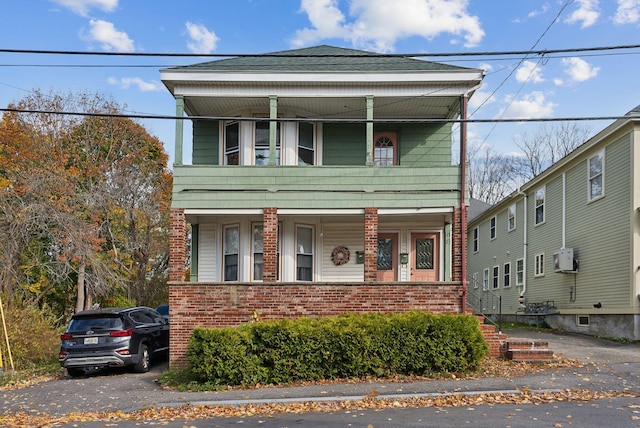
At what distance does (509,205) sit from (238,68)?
49.9 feet

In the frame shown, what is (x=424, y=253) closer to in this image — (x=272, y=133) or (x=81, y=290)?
(x=272, y=133)

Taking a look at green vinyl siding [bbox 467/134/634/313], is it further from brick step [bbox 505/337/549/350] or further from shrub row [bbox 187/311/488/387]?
shrub row [bbox 187/311/488/387]

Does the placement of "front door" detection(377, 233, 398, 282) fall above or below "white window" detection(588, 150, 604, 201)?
below

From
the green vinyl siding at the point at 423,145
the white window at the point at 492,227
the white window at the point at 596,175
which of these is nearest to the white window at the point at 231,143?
the green vinyl siding at the point at 423,145

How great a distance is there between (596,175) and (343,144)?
7802 millimetres

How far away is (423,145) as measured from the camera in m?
16.5

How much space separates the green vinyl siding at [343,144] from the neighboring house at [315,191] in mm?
27

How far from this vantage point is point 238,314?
43.7 ft

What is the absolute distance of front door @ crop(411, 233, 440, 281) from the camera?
55.0ft

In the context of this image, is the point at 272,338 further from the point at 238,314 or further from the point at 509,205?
the point at 509,205

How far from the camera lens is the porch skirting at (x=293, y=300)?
13.3m

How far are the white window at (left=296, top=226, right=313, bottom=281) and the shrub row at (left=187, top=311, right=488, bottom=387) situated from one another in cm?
417

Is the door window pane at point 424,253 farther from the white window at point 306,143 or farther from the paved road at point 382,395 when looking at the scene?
the paved road at point 382,395

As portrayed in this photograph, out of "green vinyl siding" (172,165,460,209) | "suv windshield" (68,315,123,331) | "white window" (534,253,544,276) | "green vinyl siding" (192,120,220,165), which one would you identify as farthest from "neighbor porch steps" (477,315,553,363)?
"white window" (534,253,544,276)
